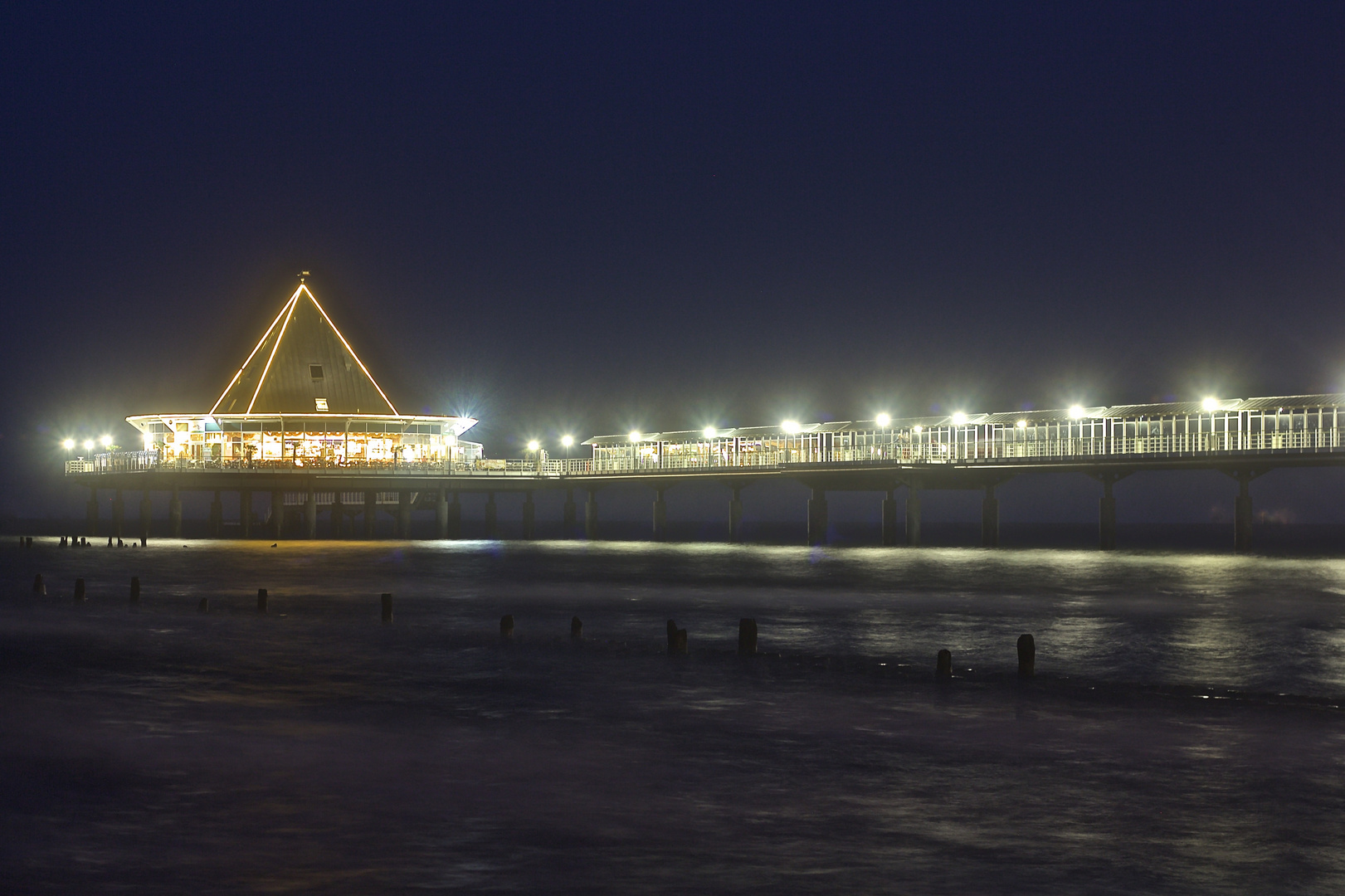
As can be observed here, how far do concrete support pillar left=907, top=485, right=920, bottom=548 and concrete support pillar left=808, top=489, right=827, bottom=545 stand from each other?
5.94 meters

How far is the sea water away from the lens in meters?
12.7

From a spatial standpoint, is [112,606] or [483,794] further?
[112,606]

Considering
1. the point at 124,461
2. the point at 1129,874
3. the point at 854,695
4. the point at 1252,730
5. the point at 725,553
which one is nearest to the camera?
the point at 1129,874

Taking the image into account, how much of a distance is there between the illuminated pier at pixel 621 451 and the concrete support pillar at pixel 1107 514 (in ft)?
0.33

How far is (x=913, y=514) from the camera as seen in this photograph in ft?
282

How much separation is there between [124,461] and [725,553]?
41.3 meters

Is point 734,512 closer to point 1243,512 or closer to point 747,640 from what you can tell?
point 1243,512

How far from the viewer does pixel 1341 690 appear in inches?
1002

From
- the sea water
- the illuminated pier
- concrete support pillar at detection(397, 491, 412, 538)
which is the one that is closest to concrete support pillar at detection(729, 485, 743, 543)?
the illuminated pier

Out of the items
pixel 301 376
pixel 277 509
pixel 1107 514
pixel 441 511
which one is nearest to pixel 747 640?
pixel 1107 514

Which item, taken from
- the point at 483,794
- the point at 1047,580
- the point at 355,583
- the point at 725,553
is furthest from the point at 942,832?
the point at 725,553

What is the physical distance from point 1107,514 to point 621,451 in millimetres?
40180

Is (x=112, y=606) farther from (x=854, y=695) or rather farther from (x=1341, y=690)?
(x=1341, y=690)

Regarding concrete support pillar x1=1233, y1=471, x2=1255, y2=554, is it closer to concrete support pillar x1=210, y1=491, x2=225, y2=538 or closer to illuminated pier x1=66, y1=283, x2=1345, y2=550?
illuminated pier x1=66, y1=283, x2=1345, y2=550
